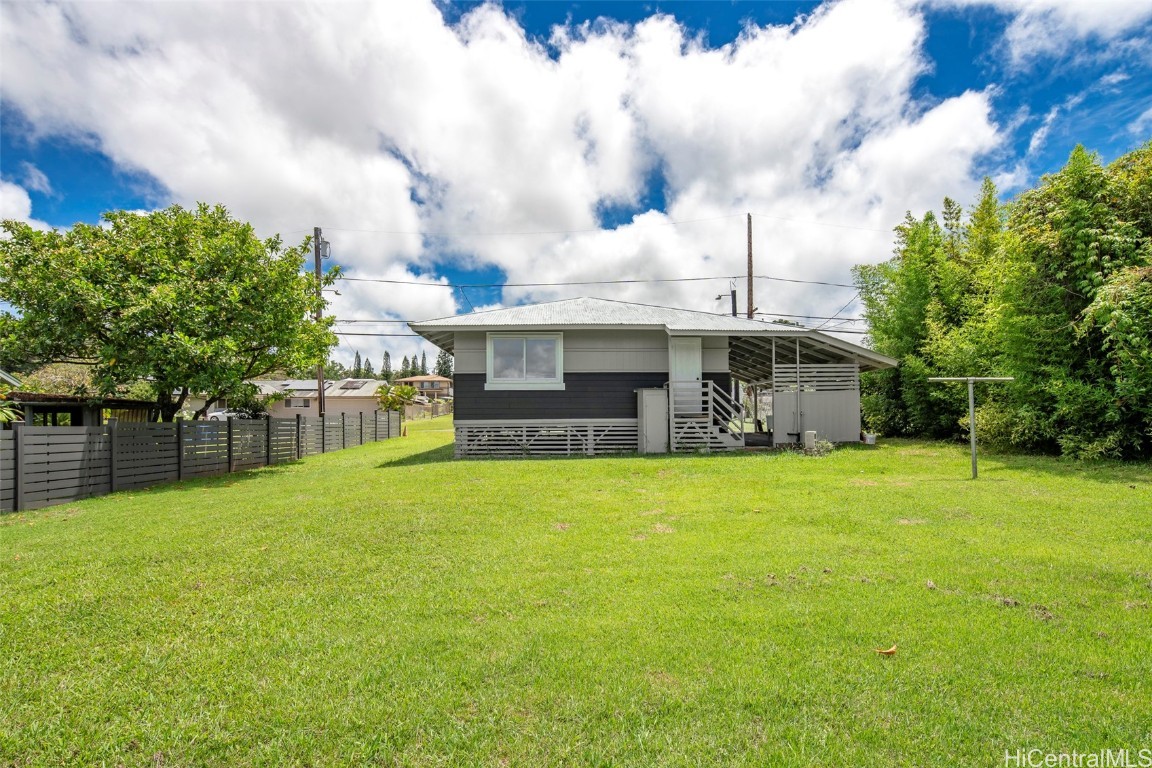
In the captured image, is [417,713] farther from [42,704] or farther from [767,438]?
[767,438]

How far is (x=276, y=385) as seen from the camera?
44281mm

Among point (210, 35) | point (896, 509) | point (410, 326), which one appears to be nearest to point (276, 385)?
point (410, 326)

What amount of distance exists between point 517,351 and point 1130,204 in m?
13.1

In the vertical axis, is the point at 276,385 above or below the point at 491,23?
below

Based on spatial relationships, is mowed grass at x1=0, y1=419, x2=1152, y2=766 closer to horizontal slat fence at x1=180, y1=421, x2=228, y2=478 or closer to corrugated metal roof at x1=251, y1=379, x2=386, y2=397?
horizontal slat fence at x1=180, y1=421, x2=228, y2=478

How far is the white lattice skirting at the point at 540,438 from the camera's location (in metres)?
13.1

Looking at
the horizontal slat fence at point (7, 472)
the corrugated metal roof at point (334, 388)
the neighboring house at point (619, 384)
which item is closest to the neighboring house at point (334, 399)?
the corrugated metal roof at point (334, 388)

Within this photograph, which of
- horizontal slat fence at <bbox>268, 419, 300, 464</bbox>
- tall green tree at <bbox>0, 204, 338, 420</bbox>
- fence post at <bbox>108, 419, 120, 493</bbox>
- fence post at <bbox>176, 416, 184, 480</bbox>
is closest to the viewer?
fence post at <bbox>108, 419, 120, 493</bbox>

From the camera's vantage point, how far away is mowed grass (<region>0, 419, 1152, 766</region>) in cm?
222

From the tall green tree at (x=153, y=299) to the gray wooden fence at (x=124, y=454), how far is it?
3.97 feet

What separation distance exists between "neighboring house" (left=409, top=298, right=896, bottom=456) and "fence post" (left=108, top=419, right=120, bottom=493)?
6.11 metres

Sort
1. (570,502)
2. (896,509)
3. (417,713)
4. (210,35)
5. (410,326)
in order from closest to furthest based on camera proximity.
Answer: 1. (417,713)
2. (896,509)
3. (570,502)
4. (210,35)
5. (410,326)

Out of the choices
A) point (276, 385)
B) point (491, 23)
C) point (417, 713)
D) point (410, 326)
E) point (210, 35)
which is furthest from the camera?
point (276, 385)

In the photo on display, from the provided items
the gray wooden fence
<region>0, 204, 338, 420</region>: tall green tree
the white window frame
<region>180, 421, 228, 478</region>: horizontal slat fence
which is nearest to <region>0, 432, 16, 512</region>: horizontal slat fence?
the gray wooden fence
